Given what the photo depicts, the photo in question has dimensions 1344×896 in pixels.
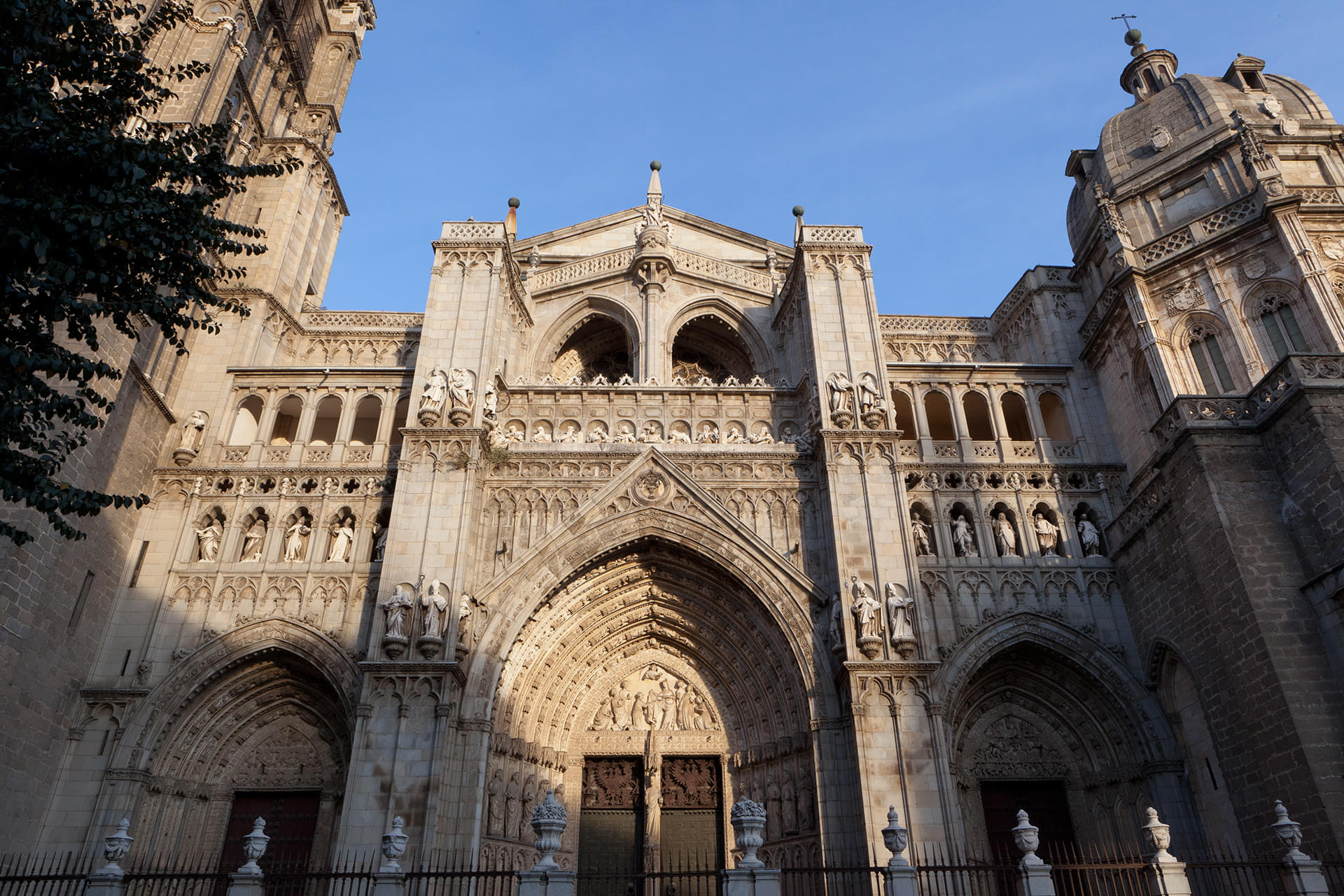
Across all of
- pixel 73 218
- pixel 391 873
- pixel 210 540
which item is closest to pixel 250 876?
pixel 391 873

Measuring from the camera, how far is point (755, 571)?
59.7 feet

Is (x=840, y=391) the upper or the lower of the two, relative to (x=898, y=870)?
upper

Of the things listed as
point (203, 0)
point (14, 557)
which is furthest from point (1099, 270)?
point (203, 0)

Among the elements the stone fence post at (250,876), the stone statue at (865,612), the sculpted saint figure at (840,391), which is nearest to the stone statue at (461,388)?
the sculpted saint figure at (840,391)

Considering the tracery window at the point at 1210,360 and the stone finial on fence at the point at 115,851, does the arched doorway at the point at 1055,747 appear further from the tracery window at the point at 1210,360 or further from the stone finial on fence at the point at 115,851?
the stone finial on fence at the point at 115,851

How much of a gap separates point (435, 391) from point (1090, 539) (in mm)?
15283

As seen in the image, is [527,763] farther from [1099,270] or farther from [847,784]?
[1099,270]

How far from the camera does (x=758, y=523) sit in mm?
19000

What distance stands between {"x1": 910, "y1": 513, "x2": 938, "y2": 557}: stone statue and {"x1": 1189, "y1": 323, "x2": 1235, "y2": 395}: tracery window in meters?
6.78

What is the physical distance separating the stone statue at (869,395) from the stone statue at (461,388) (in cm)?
892

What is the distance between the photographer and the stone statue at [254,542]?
19.1 metres

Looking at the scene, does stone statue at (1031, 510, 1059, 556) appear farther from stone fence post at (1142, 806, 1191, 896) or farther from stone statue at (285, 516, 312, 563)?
stone statue at (285, 516, 312, 563)

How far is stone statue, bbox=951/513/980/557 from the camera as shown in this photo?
759 inches

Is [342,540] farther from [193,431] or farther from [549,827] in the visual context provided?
[549,827]
